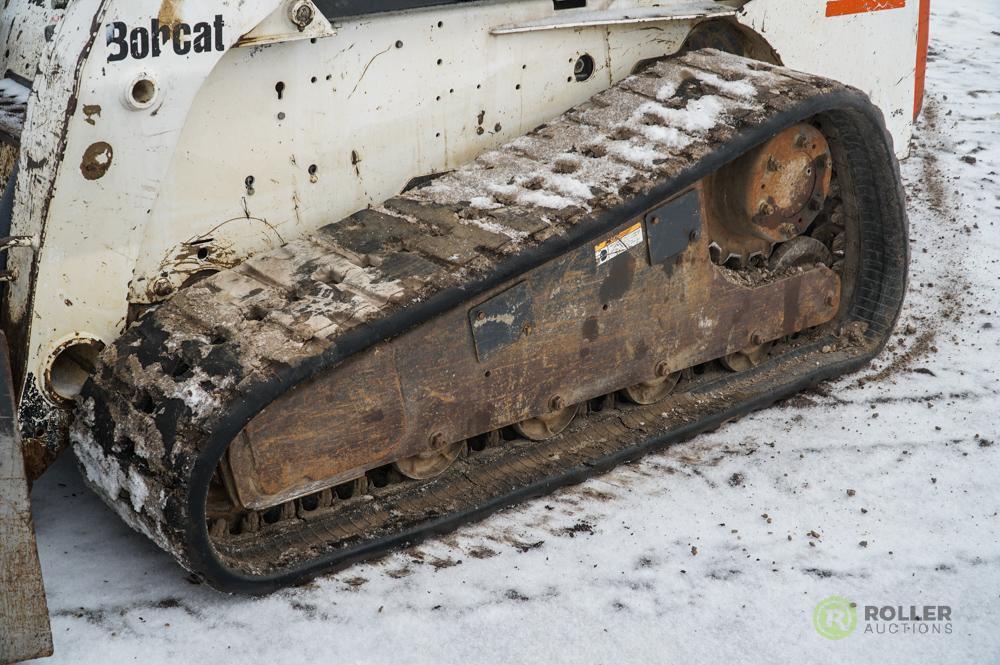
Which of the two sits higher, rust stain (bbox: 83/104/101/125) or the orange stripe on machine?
rust stain (bbox: 83/104/101/125)

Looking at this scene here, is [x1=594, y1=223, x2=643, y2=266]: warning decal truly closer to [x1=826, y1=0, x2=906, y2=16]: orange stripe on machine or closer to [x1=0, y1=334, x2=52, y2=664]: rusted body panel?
[x1=826, y1=0, x2=906, y2=16]: orange stripe on machine

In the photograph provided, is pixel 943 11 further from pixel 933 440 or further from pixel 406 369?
pixel 406 369

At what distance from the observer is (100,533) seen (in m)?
3.93

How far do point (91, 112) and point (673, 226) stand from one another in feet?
5.73

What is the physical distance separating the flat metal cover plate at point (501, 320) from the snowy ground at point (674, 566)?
21.2 inches

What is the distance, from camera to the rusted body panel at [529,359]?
3643 millimetres

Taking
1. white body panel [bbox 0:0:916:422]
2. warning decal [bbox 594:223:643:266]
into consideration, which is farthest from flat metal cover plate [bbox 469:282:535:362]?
white body panel [bbox 0:0:916:422]

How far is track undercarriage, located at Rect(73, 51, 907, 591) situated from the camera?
3.52 m

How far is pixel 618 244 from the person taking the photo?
411 centimetres

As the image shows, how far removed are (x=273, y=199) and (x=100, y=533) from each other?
106 centimetres

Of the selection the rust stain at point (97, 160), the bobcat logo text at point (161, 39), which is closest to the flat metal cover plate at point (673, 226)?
the bobcat logo text at point (161, 39)

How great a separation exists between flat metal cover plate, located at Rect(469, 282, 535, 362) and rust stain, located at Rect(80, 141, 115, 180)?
1035 mm

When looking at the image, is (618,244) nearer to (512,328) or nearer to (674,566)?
(512,328)

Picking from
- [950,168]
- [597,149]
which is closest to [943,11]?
[950,168]
